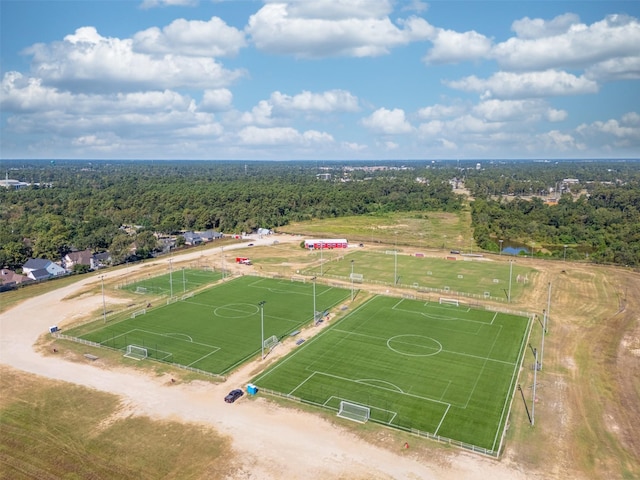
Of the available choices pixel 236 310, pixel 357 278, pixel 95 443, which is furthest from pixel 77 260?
pixel 95 443

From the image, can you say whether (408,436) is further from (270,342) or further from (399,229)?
(399,229)

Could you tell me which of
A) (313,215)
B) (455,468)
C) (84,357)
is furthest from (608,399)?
(313,215)

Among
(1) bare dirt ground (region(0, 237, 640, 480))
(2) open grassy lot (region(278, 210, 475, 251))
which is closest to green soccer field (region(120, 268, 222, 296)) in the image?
(1) bare dirt ground (region(0, 237, 640, 480))

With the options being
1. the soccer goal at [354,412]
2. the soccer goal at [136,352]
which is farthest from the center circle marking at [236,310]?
the soccer goal at [354,412]

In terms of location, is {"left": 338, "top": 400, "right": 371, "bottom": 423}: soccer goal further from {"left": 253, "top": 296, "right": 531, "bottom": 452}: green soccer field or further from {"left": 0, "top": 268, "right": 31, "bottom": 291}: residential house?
{"left": 0, "top": 268, "right": 31, "bottom": 291}: residential house

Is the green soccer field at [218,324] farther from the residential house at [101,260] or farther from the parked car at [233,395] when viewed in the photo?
the residential house at [101,260]
